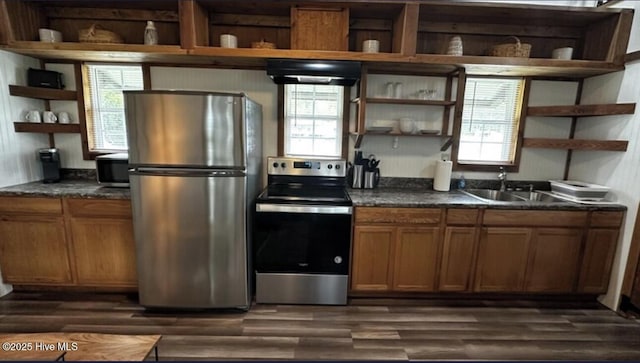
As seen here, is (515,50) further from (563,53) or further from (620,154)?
(620,154)

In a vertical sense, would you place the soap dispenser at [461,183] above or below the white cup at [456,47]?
below

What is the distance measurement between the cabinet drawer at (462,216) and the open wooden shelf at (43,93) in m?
3.67

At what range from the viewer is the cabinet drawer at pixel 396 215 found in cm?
246

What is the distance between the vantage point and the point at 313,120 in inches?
119

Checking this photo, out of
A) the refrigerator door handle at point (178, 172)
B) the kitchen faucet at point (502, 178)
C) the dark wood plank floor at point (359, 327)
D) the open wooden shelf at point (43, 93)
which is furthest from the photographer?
the kitchen faucet at point (502, 178)

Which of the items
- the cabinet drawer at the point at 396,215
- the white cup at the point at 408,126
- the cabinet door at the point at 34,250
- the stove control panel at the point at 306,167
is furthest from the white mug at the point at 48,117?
the white cup at the point at 408,126

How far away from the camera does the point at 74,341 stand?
138 centimetres

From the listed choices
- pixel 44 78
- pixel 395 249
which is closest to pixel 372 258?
pixel 395 249

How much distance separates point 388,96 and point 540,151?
5.64 feet

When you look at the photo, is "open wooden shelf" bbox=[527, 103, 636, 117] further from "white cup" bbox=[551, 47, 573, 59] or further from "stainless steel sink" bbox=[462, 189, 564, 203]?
"stainless steel sink" bbox=[462, 189, 564, 203]

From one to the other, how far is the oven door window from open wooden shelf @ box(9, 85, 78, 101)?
226 centimetres

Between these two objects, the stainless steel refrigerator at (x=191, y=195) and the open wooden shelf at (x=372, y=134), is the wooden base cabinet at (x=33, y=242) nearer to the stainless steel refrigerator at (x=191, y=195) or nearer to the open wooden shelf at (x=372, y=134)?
the stainless steel refrigerator at (x=191, y=195)

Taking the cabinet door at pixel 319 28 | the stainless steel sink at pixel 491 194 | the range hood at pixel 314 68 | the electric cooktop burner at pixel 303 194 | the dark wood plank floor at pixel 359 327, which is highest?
the cabinet door at pixel 319 28

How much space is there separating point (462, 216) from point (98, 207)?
303cm
